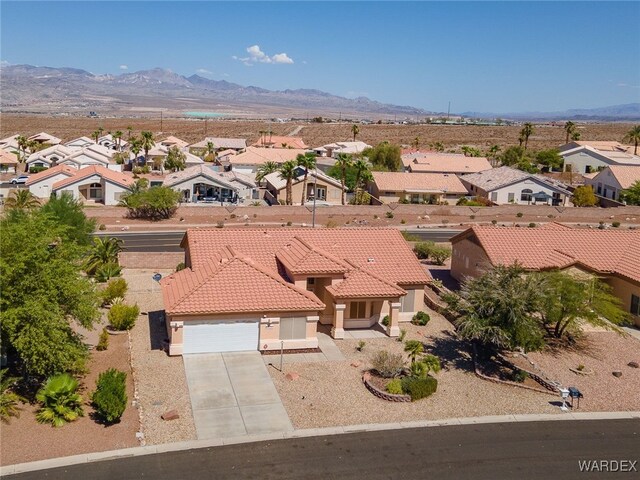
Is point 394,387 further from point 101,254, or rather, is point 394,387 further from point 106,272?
point 101,254

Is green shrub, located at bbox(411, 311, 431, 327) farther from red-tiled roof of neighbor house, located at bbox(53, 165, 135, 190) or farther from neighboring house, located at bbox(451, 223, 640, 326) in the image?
red-tiled roof of neighbor house, located at bbox(53, 165, 135, 190)

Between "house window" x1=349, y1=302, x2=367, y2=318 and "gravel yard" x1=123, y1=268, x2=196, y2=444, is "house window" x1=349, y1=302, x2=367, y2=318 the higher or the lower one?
the higher one

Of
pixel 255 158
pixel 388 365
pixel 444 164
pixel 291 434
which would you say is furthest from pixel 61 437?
pixel 444 164

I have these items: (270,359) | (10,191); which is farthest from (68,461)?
(10,191)

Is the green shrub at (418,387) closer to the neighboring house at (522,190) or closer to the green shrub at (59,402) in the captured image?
the green shrub at (59,402)

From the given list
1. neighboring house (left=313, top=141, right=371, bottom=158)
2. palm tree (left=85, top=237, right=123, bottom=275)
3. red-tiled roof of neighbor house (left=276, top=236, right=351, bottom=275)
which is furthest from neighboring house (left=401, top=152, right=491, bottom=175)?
red-tiled roof of neighbor house (left=276, top=236, right=351, bottom=275)

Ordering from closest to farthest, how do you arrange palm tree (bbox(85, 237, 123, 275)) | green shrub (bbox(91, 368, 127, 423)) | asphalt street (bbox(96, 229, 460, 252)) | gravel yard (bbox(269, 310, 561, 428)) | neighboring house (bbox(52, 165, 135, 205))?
green shrub (bbox(91, 368, 127, 423)), gravel yard (bbox(269, 310, 561, 428)), palm tree (bbox(85, 237, 123, 275)), asphalt street (bbox(96, 229, 460, 252)), neighboring house (bbox(52, 165, 135, 205))

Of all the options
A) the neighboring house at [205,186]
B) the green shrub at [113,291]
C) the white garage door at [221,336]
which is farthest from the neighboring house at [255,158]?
the white garage door at [221,336]
